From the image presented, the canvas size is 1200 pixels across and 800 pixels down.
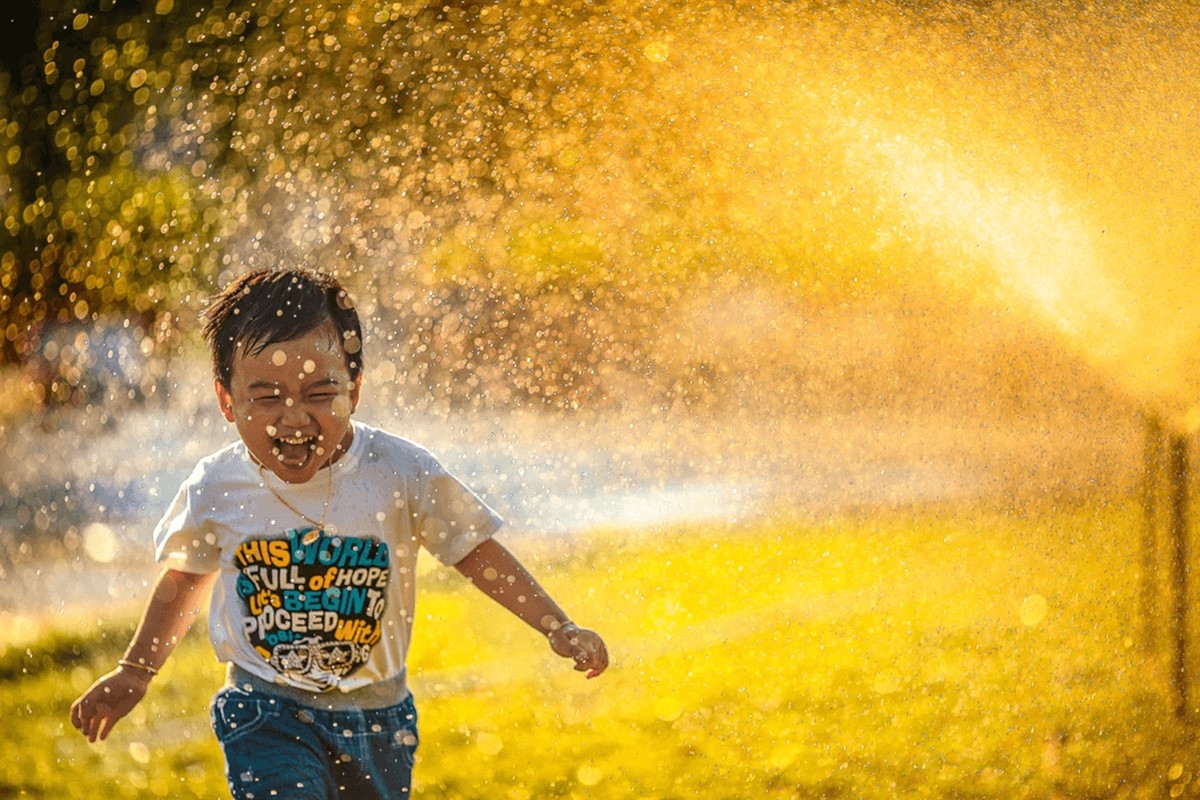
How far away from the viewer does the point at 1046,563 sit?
7.93 feet

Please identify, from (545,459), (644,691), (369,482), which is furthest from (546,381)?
(644,691)

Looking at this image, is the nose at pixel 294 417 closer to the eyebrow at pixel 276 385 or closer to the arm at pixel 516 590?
the eyebrow at pixel 276 385

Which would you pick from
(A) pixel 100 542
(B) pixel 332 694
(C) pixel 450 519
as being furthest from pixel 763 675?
(A) pixel 100 542

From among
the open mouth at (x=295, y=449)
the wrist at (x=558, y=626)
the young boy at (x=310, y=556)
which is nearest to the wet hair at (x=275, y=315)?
the young boy at (x=310, y=556)

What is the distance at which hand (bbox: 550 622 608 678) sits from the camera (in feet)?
6.45

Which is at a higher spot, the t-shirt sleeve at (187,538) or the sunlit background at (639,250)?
the sunlit background at (639,250)

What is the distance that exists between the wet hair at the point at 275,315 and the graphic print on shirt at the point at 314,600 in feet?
0.80

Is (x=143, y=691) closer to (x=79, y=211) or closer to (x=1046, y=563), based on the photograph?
(x=79, y=211)

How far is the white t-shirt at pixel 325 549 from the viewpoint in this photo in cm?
190

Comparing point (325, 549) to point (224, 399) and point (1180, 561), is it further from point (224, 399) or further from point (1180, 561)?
point (1180, 561)

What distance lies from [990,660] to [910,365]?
1.81 feet

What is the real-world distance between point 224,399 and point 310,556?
0.26 m

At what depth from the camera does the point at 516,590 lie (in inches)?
79.7

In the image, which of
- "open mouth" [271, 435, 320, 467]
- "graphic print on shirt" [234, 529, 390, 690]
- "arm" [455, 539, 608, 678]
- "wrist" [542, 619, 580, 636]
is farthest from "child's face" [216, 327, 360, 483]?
"wrist" [542, 619, 580, 636]
